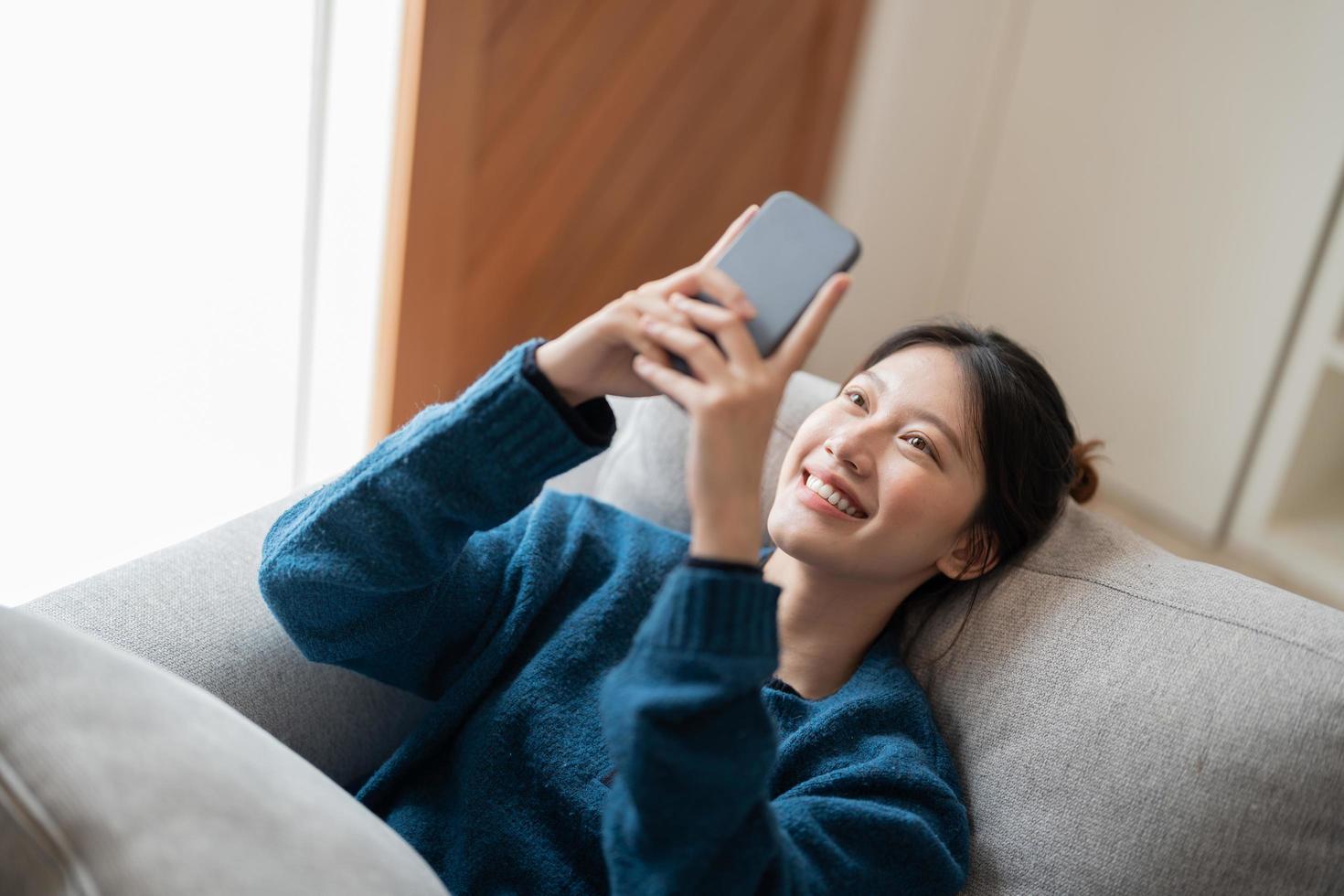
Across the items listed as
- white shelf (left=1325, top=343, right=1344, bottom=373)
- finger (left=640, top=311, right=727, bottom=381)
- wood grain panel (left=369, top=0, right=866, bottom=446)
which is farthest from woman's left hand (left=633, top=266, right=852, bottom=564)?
white shelf (left=1325, top=343, right=1344, bottom=373)

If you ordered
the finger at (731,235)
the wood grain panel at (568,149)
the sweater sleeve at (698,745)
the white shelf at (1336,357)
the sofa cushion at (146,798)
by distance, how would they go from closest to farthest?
the sofa cushion at (146,798) < the sweater sleeve at (698,745) < the finger at (731,235) < the wood grain panel at (568,149) < the white shelf at (1336,357)

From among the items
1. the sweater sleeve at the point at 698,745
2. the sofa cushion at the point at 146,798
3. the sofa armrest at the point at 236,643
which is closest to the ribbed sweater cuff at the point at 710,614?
the sweater sleeve at the point at 698,745

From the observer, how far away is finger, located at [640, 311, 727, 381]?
91 centimetres

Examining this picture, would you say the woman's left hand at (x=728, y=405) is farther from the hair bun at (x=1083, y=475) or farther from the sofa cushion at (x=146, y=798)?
the hair bun at (x=1083, y=475)

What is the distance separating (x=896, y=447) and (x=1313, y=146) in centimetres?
123

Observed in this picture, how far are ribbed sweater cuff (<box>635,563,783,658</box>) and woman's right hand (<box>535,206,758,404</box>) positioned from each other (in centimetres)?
18

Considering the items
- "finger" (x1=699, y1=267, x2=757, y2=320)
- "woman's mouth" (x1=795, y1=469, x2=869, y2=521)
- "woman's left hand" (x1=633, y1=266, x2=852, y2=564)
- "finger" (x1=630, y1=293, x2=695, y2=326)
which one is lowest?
"woman's mouth" (x1=795, y1=469, x2=869, y2=521)

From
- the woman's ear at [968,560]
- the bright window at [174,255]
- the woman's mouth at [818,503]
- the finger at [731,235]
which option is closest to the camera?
the finger at [731,235]

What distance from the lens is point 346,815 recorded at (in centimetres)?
83

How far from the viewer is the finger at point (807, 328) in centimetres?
92

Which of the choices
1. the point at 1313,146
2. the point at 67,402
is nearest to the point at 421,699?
the point at 67,402

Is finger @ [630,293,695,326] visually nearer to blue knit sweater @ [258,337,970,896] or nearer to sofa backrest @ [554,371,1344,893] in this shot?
blue knit sweater @ [258,337,970,896]

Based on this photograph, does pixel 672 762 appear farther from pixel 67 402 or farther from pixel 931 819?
pixel 67 402

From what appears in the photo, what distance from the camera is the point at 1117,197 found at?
2318 mm
